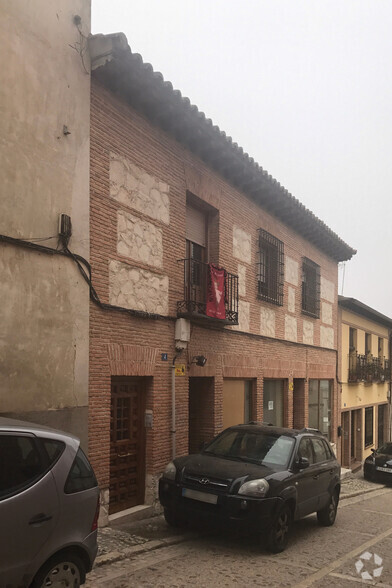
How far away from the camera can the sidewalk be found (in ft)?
22.8

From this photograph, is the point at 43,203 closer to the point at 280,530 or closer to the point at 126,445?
the point at 126,445

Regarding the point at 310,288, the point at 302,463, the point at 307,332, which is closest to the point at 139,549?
the point at 302,463

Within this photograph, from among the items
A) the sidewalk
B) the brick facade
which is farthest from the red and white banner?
the sidewalk

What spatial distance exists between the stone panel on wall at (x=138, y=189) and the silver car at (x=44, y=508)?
5086 mm

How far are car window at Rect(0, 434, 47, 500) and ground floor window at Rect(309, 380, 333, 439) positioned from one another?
14.4 m

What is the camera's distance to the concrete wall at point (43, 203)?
23.1ft

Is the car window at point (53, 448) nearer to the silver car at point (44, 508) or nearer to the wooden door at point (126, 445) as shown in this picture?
the silver car at point (44, 508)

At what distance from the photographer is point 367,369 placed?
23.5 meters

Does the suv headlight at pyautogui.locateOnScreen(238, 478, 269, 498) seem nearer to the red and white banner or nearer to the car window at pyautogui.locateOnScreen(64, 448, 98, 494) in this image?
the car window at pyautogui.locateOnScreen(64, 448, 98, 494)

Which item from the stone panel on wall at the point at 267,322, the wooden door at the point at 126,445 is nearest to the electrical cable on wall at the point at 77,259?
the wooden door at the point at 126,445

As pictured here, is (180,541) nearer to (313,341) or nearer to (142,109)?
(142,109)

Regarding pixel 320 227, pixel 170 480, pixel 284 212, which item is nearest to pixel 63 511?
pixel 170 480

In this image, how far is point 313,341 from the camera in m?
17.9

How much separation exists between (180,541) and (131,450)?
221 cm
